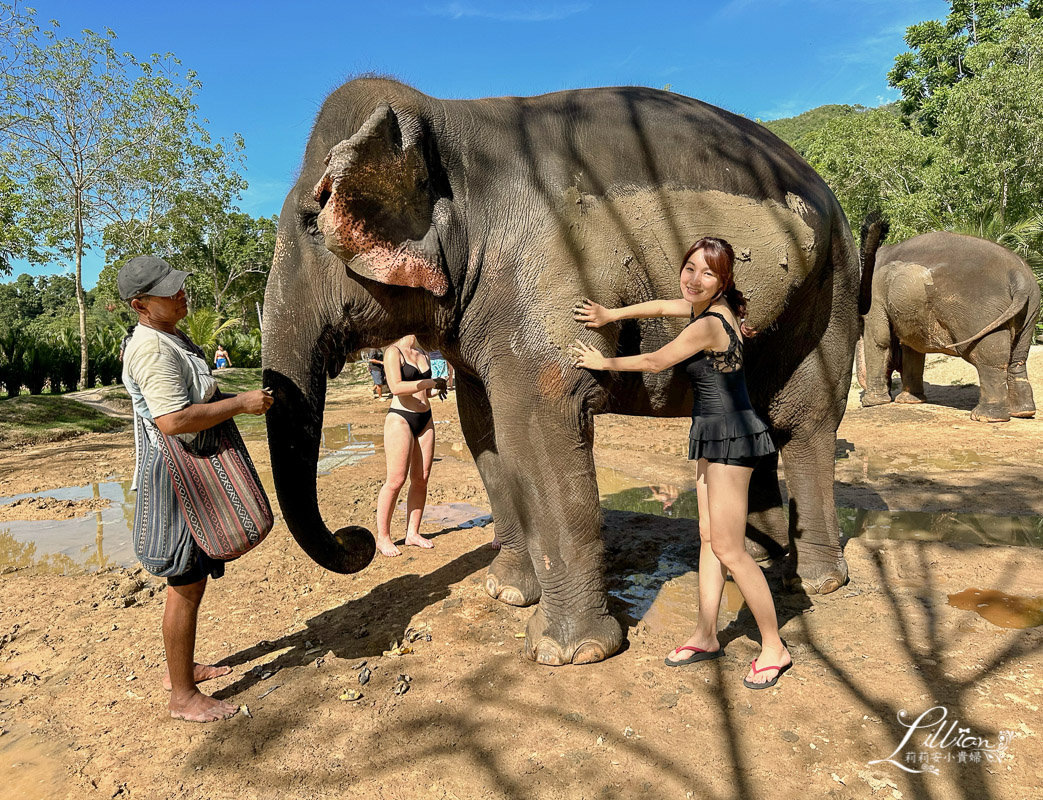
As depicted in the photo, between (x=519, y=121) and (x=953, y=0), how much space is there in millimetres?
37933

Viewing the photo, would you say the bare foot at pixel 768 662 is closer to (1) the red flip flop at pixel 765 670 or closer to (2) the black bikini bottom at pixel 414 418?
(1) the red flip flop at pixel 765 670

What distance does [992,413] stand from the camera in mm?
9961

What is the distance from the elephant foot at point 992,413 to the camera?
989 cm

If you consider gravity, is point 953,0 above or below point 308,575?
above

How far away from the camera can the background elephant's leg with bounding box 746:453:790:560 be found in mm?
4469

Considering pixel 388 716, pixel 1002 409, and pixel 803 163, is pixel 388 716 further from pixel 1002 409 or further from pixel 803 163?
pixel 1002 409

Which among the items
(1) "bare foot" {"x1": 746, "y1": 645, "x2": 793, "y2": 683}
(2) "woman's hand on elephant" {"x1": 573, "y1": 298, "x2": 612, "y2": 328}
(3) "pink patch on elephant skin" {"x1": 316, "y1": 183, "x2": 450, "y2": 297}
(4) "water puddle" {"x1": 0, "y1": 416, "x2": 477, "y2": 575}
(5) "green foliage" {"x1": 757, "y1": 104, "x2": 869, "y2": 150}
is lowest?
(4) "water puddle" {"x1": 0, "y1": 416, "x2": 477, "y2": 575}

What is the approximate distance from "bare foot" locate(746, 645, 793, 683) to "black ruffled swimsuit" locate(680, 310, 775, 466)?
0.85 meters

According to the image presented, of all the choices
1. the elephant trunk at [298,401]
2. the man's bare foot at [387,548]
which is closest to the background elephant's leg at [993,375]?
the man's bare foot at [387,548]

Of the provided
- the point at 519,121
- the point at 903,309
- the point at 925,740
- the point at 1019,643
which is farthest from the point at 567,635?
the point at 903,309

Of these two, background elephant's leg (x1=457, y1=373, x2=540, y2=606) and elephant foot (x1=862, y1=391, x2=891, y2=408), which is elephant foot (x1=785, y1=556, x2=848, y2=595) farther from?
elephant foot (x1=862, y1=391, x2=891, y2=408)

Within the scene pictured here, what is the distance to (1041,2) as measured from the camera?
27.9 m

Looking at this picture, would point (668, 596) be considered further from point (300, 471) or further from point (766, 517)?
point (300, 471)

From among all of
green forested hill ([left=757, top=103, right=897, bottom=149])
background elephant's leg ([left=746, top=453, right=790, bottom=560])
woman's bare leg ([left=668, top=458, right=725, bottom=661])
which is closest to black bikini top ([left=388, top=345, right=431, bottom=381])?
background elephant's leg ([left=746, top=453, right=790, bottom=560])
